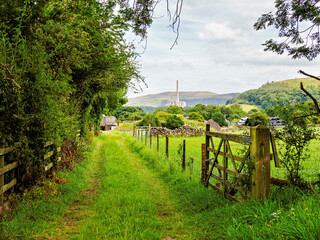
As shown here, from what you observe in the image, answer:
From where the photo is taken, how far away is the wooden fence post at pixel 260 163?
420 cm

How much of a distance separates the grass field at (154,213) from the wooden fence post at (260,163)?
7.2 inches

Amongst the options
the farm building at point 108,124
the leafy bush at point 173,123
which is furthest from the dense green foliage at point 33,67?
the farm building at point 108,124

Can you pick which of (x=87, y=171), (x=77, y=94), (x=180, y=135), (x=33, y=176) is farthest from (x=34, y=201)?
(x=180, y=135)

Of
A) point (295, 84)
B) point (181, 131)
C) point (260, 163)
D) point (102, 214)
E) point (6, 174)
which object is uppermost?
point (295, 84)

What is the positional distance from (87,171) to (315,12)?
868cm

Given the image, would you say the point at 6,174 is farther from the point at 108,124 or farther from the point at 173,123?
the point at 108,124

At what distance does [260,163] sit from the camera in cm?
425

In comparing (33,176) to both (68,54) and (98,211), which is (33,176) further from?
(68,54)

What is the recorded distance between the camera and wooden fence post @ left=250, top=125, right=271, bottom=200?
4198 mm

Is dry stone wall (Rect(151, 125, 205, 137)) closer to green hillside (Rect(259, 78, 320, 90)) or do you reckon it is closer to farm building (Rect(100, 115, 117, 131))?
green hillside (Rect(259, 78, 320, 90))

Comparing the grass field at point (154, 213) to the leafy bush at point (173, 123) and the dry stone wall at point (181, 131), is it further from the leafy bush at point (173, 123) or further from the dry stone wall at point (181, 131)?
the leafy bush at point (173, 123)

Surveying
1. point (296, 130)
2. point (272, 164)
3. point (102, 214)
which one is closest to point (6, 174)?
point (102, 214)

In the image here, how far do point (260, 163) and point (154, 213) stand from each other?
2406 mm

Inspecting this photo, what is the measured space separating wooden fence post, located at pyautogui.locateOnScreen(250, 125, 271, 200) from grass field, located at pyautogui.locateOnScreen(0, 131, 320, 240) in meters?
0.18
